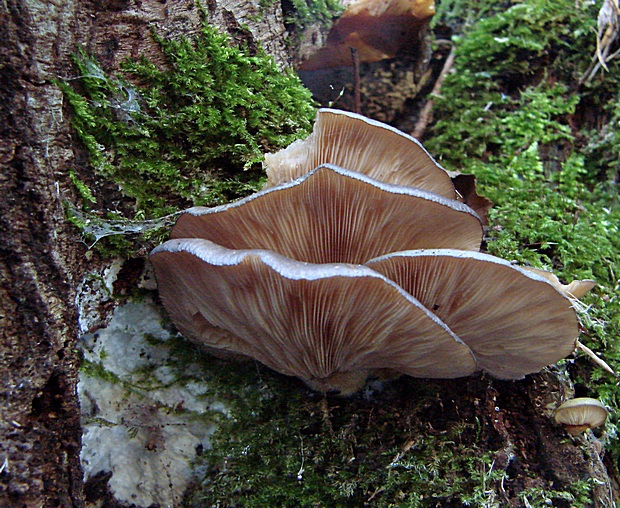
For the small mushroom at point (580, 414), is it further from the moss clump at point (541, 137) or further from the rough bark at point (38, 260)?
the rough bark at point (38, 260)

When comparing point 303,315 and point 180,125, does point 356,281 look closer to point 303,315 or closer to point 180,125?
point 303,315

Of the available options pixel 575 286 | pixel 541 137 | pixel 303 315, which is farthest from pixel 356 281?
pixel 541 137

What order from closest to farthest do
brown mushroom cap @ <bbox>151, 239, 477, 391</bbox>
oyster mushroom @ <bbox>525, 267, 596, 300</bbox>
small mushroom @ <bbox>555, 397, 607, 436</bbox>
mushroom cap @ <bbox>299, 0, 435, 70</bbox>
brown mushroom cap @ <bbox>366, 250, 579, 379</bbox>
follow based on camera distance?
brown mushroom cap @ <bbox>151, 239, 477, 391</bbox> < brown mushroom cap @ <bbox>366, 250, 579, 379</bbox> < small mushroom @ <bbox>555, 397, 607, 436</bbox> < oyster mushroom @ <bbox>525, 267, 596, 300</bbox> < mushroom cap @ <bbox>299, 0, 435, 70</bbox>

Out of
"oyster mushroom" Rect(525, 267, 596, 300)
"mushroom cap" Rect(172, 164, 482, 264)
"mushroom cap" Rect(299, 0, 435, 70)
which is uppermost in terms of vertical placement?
"mushroom cap" Rect(299, 0, 435, 70)

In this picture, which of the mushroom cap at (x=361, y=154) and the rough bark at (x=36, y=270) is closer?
the rough bark at (x=36, y=270)

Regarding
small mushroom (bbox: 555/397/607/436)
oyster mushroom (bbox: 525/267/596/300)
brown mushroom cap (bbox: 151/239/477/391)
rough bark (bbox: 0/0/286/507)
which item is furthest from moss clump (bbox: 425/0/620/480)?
rough bark (bbox: 0/0/286/507)

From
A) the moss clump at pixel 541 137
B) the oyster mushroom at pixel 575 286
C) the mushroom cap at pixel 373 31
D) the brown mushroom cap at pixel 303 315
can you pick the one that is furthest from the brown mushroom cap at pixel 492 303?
the mushroom cap at pixel 373 31

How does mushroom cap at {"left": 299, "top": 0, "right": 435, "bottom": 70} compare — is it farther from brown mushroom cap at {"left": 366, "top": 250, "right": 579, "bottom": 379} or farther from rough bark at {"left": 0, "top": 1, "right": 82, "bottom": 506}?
brown mushroom cap at {"left": 366, "top": 250, "right": 579, "bottom": 379}
